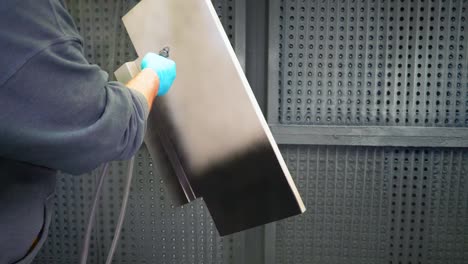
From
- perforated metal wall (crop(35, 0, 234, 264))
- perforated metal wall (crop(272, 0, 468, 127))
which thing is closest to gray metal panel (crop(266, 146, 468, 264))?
perforated metal wall (crop(272, 0, 468, 127))

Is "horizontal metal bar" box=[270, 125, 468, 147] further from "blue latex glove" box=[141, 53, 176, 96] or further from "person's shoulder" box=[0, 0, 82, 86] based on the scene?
"person's shoulder" box=[0, 0, 82, 86]

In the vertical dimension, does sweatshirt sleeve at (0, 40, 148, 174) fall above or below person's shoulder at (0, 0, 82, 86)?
below

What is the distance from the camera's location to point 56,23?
461 mm

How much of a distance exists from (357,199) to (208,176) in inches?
23.1

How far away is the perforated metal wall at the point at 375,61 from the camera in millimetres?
1011

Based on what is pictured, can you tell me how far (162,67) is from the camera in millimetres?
670

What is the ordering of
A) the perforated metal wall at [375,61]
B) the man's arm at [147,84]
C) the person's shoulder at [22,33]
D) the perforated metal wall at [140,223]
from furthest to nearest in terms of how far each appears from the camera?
the perforated metal wall at [140,223]
the perforated metal wall at [375,61]
the man's arm at [147,84]
the person's shoulder at [22,33]

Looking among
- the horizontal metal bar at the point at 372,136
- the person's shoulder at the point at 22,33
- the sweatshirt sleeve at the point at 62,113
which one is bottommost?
the horizontal metal bar at the point at 372,136

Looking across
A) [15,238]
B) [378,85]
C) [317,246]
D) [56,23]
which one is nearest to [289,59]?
[378,85]

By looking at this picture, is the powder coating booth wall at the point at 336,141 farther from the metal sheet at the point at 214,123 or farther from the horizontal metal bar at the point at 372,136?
the metal sheet at the point at 214,123

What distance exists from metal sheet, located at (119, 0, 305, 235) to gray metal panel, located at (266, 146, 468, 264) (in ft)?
1.31

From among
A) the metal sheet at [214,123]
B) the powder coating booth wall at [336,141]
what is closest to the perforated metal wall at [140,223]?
the powder coating booth wall at [336,141]

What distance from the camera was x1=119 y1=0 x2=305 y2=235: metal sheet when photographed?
0.66 meters

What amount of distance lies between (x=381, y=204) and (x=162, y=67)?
32.9 inches
